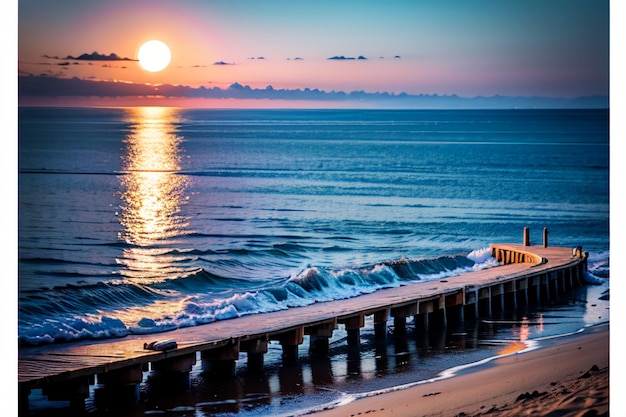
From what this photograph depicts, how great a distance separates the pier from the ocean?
12.5 inches

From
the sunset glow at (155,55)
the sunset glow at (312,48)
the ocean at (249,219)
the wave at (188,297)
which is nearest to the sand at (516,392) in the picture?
the ocean at (249,219)

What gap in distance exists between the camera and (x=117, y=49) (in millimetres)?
10984

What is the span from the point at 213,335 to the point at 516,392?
2679mm

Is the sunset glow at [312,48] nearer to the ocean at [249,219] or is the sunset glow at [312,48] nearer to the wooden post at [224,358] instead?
the ocean at [249,219]

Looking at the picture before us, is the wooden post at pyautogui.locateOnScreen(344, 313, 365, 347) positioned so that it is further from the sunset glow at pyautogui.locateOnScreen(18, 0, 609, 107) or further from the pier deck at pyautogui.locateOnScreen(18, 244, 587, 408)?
the sunset glow at pyautogui.locateOnScreen(18, 0, 609, 107)

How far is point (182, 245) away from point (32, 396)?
9.26m

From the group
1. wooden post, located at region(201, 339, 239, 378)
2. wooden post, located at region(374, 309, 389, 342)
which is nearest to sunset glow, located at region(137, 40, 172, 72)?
wooden post, located at region(374, 309, 389, 342)

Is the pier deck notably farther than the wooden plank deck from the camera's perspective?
Yes

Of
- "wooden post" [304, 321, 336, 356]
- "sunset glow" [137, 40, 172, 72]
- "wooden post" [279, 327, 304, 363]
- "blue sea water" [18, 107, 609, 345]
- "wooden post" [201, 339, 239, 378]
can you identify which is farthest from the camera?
"blue sea water" [18, 107, 609, 345]

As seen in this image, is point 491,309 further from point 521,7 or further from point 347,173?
point 347,173

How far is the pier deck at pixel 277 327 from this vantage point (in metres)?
7.65

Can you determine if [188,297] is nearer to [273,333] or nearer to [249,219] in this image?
[273,333]

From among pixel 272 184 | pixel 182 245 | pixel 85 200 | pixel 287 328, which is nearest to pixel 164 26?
pixel 287 328

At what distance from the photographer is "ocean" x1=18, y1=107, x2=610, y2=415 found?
11.8 metres
